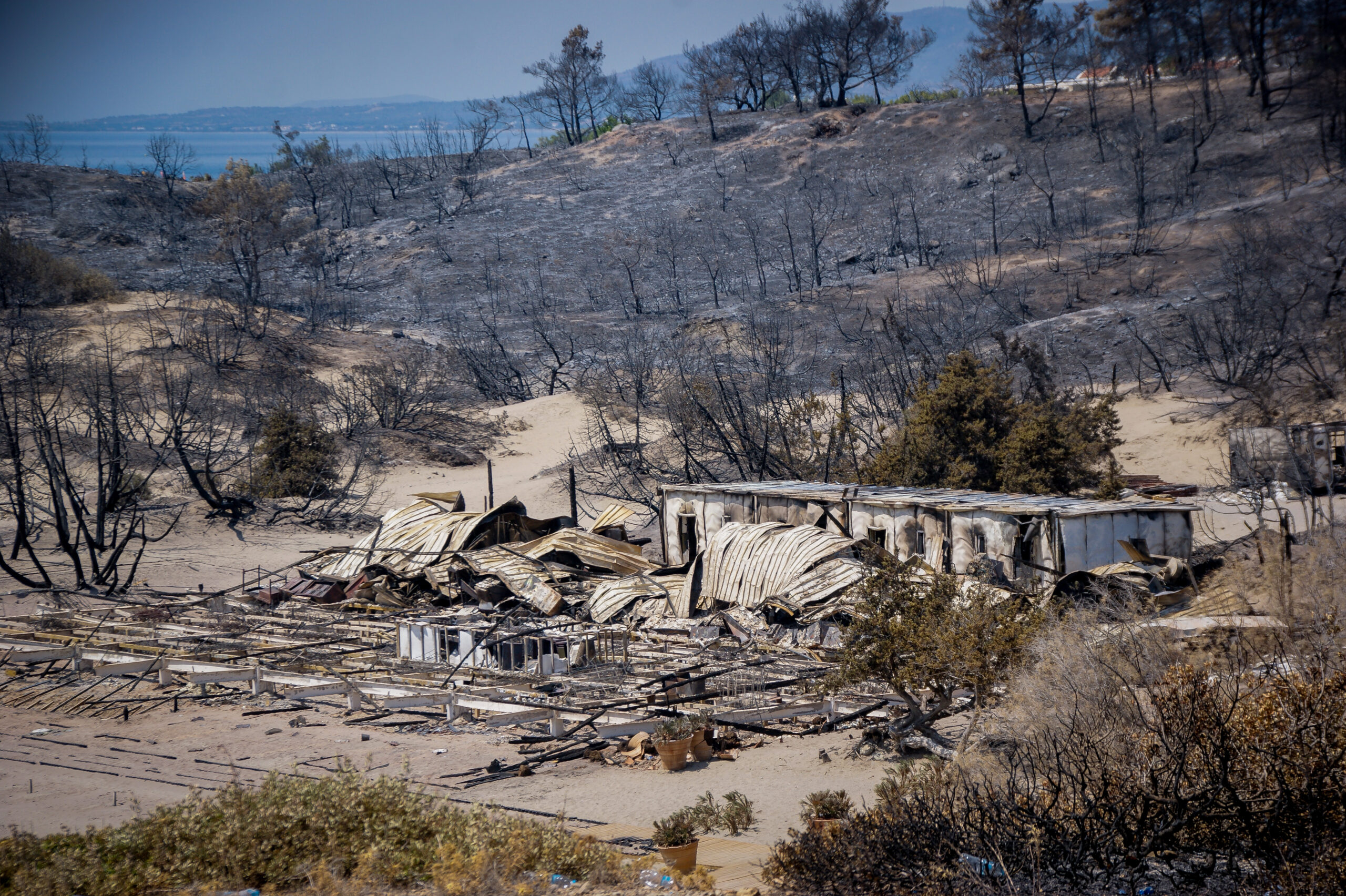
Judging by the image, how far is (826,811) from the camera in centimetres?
896

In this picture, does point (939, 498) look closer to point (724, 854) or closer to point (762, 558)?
point (762, 558)

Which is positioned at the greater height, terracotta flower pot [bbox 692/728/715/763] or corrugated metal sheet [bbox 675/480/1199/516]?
corrugated metal sheet [bbox 675/480/1199/516]

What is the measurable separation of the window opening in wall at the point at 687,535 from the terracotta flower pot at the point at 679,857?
1502 cm

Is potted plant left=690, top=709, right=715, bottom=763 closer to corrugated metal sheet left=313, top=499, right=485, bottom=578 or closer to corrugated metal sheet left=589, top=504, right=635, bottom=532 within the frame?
corrugated metal sheet left=313, top=499, right=485, bottom=578

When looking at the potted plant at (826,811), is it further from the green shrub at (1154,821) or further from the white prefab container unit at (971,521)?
the white prefab container unit at (971,521)

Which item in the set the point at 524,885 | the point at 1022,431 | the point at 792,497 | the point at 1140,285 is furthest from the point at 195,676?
the point at 1140,285

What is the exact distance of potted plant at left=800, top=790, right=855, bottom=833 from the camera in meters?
8.34

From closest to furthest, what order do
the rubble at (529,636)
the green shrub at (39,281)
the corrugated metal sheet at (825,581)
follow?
the rubble at (529,636), the corrugated metal sheet at (825,581), the green shrub at (39,281)

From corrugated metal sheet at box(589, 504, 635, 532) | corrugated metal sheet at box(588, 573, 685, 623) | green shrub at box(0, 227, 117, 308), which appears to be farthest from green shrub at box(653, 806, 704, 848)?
green shrub at box(0, 227, 117, 308)

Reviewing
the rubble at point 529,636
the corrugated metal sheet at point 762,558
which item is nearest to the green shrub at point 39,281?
the rubble at point 529,636

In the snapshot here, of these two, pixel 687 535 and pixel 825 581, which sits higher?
pixel 687 535

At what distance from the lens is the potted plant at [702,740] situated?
40.9 feet

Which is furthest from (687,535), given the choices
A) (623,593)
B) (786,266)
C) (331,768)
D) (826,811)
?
(786,266)

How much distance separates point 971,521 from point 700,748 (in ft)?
28.1
